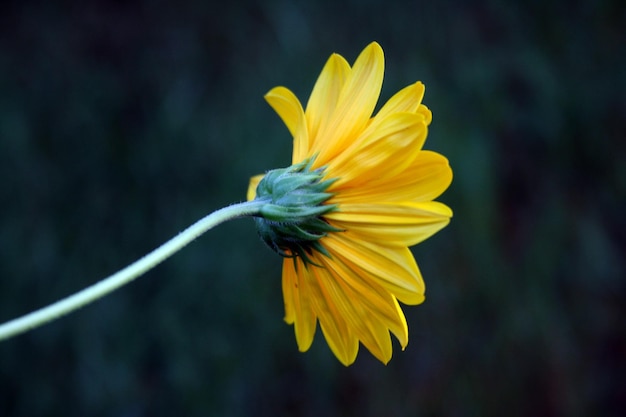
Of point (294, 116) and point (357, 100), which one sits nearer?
point (357, 100)

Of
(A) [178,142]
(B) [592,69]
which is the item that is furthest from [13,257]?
(B) [592,69]

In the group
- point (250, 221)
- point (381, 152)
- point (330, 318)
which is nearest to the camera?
point (381, 152)

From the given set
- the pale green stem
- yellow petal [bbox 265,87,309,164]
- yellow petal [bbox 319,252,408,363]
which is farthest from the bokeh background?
the pale green stem

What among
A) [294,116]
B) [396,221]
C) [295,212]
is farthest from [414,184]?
[294,116]

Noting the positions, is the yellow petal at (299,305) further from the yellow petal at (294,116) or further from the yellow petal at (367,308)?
the yellow petal at (294,116)

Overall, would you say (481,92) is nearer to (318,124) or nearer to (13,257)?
(13,257)

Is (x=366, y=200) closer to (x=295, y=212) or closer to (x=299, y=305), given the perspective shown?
(x=295, y=212)

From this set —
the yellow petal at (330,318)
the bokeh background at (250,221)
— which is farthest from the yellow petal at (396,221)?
the bokeh background at (250,221)

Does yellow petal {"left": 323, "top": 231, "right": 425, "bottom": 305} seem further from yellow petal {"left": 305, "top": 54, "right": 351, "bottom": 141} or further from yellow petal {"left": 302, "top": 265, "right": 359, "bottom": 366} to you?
yellow petal {"left": 305, "top": 54, "right": 351, "bottom": 141}

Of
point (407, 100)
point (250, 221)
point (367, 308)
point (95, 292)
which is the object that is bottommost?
Answer: point (367, 308)
